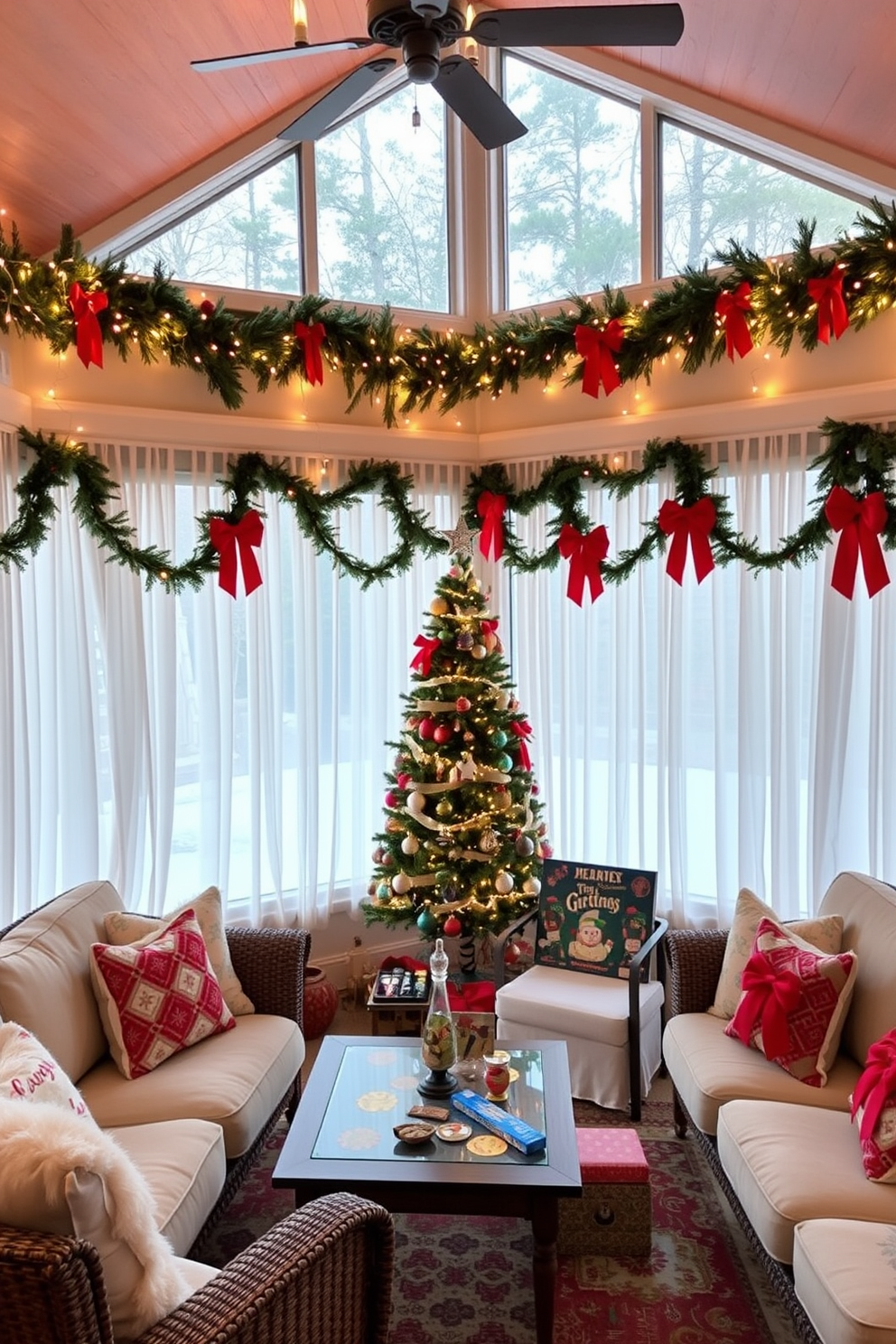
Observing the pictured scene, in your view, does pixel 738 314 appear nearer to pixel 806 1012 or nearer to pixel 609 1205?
pixel 806 1012

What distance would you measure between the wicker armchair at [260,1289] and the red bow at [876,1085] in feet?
3.98

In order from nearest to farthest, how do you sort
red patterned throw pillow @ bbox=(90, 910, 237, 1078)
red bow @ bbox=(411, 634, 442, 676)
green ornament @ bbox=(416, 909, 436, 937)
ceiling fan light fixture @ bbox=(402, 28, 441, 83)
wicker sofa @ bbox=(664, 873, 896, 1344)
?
wicker sofa @ bbox=(664, 873, 896, 1344), ceiling fan light fixture @ bbox=(402, 28, 441, 83), red patterned throw pillow @ bbox=(90, 910, 237, 1078), green ornament @ bbox=(416, 909, 436, 937), red bow @ bbox=(411, 634, 442, 676)

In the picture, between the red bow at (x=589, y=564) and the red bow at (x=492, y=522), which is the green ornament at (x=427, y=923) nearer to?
the red bow at (x=589, y=564)

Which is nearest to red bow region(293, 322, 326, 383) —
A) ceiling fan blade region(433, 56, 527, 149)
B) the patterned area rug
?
ceiling fan blade region(433, 56, 527, 149)

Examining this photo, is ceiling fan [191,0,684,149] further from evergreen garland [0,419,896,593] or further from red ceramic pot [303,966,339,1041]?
red ceramic pot [303,966,339,1041]

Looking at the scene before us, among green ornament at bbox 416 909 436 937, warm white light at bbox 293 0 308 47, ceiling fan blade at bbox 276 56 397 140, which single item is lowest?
green ornament at bbox 416 909 436 937

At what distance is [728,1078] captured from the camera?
9.24 ft

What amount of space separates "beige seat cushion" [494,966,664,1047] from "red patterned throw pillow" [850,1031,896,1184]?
3.61 feet

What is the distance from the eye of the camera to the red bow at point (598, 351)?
402 centimetres

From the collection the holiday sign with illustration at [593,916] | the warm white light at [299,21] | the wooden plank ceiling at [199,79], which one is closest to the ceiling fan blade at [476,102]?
the warm white light at [299,21]

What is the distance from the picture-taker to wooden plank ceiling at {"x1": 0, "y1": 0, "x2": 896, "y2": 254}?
307cm

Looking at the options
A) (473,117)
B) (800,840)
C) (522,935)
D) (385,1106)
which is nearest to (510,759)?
(522,935)

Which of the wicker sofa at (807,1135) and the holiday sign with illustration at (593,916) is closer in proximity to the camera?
the wicker sofa at (807,1135)

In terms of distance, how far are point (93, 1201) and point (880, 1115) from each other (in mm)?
1832
